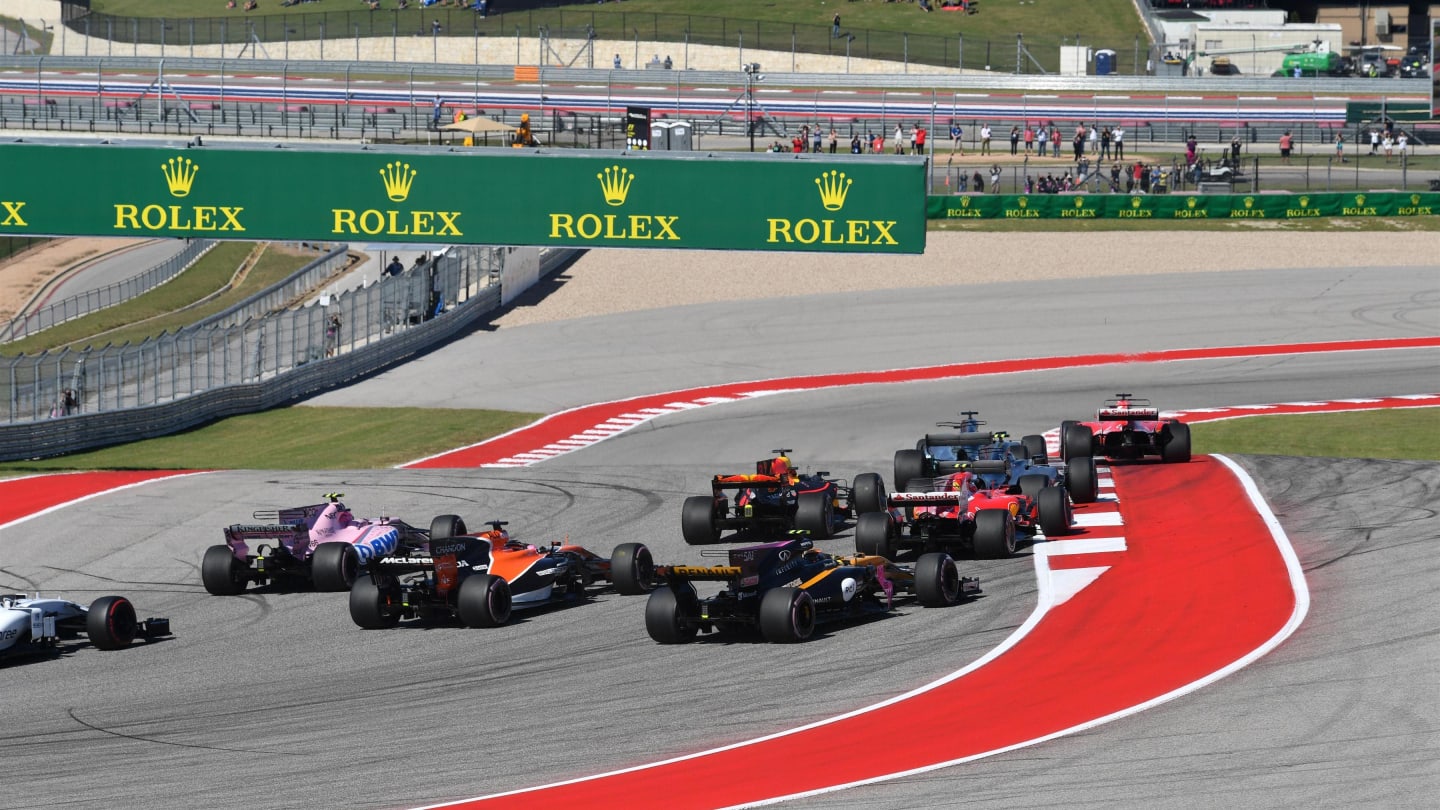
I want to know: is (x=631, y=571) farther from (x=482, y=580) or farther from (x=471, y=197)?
(x=471, y=197)

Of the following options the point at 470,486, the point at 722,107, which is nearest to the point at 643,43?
the point at 722,107

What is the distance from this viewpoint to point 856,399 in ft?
135

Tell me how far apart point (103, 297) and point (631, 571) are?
3929 centimetres

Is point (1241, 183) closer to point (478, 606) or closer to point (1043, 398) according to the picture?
point (1043, 398)

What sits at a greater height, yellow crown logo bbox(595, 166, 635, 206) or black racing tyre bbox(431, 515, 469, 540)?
yellow crown logo bbox(595, 166, 635, 206)

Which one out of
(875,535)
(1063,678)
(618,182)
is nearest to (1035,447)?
(875,535)

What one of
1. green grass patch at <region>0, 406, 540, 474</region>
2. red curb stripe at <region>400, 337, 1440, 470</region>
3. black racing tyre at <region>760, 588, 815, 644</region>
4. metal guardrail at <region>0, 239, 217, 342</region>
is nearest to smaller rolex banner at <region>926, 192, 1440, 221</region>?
red curb stripe at <region>400, 337, 1440, 470</region>

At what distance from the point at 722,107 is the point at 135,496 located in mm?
48508

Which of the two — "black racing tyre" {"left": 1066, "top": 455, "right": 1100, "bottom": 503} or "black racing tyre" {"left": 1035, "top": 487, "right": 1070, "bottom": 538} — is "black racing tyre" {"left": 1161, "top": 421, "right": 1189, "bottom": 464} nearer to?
"black racing tyre" {"left": 1066, "top": 455, "right": 1100, "bottom": 503}

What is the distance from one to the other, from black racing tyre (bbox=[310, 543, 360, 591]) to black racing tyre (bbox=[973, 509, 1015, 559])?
7.72 meters

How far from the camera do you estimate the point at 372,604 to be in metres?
20.5

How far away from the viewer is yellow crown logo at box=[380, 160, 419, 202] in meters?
29.5

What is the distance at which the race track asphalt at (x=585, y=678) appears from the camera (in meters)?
14.1

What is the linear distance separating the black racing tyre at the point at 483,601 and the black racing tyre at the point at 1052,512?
285 inches
